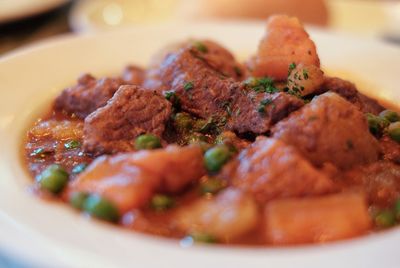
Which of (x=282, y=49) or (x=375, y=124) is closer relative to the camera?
(x=375, y=124)

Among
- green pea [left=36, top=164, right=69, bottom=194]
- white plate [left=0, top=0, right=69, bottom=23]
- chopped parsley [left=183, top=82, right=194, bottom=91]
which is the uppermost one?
white plate [left=0, top=0, right=69, bottom=23]

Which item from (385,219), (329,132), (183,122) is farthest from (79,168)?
(385,219)

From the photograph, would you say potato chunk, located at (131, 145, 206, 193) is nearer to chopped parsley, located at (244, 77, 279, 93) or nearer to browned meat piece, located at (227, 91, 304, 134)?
browned meat piece, located at (227, 91, 304, 134)

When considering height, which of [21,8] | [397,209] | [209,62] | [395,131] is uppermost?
[21,8]

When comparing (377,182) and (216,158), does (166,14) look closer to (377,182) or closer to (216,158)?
(216,158)

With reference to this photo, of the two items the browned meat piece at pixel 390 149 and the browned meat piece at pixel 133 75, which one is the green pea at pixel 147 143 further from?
the browned meat piece at pixel 390 149

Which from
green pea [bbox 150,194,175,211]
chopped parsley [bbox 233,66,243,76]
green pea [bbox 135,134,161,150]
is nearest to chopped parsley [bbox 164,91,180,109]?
green pea [bbox 135,134,161,150]
